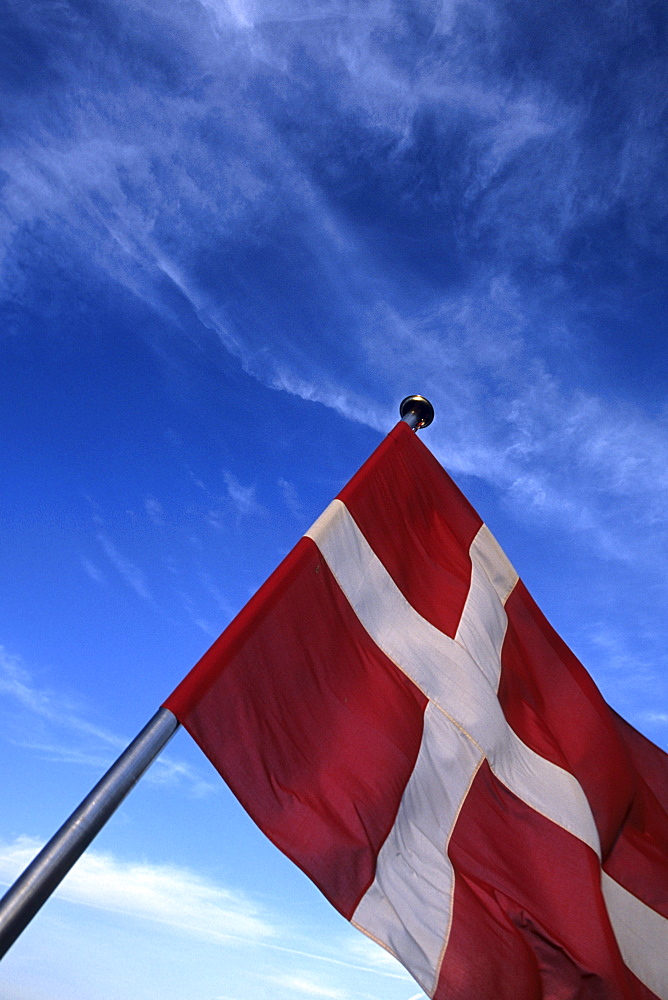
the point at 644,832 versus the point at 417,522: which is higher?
the point at 417,522

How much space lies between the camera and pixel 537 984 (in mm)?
4461

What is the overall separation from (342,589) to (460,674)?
1184 mm

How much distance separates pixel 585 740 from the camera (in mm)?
6539

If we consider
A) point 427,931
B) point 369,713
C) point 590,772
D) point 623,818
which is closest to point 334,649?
point 369,713

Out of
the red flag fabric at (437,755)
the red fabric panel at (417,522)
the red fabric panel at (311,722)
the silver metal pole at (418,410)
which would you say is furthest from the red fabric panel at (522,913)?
the silver metal pole at (418,410)

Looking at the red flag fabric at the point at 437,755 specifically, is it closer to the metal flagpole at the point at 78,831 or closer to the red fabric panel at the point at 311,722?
the red fabric panel at the point at 311,722

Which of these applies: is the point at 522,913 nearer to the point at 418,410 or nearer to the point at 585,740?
the point at 585,740

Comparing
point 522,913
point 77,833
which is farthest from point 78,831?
point 522,913

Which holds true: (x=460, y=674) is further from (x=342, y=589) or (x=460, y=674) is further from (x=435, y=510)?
(x=435, y=510)

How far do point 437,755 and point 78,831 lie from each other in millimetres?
2708

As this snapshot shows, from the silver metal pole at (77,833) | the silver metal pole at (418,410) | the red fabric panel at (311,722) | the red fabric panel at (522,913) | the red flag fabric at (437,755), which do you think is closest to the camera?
the silver metal pole at (77,833)

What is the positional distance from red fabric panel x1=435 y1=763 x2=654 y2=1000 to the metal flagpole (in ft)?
6.40

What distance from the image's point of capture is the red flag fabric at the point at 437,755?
13.7 feet

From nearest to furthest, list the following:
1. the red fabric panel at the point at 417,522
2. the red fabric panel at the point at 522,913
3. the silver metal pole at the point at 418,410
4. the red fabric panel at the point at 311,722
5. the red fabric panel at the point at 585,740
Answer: the red fabric panel at the point at 311,722 → the red fabric panel at the point at 522,913 → the red fabric panel at the point at 417,522 → the red fabric panel at the point at 585,740 → the silver metal pole at the point at 418,410
